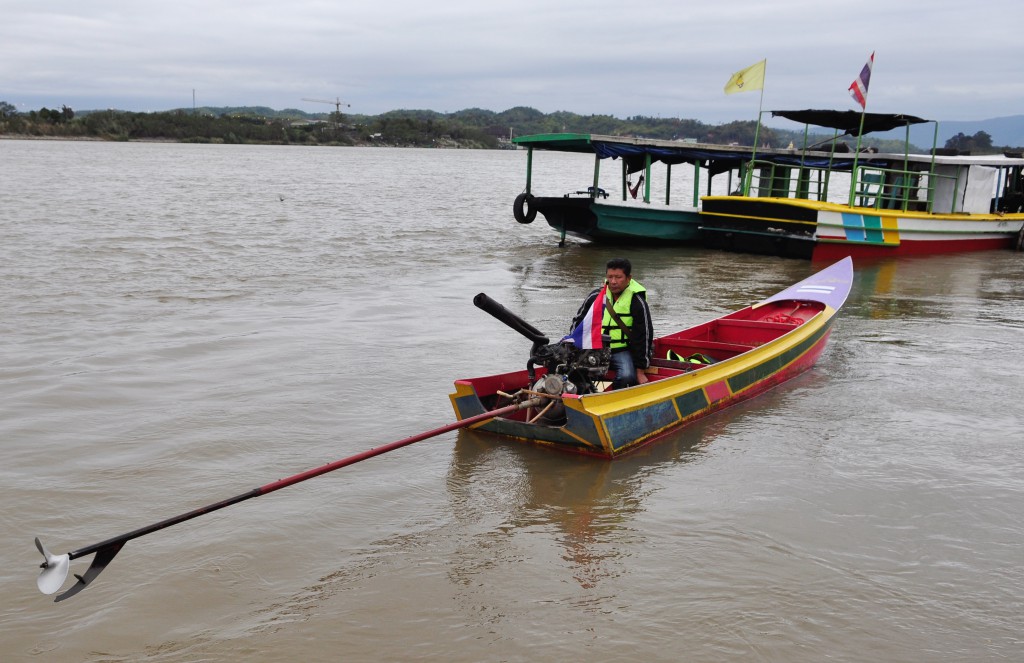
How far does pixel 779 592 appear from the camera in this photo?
5.03 m

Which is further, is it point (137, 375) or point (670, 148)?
point (670, 148)

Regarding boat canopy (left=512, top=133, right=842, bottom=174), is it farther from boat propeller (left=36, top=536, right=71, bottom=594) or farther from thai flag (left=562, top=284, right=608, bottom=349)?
boat propeller (left=36, top=536, right=71, bottom=594)

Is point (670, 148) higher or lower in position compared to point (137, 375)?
higher

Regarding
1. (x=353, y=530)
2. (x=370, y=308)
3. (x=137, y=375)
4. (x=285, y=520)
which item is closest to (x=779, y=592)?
(x=353, y=530)

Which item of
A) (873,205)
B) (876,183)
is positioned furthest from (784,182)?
(873,205)

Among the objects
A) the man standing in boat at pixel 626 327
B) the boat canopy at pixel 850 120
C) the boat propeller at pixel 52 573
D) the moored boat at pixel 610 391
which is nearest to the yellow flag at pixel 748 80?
the boat canopy at pixel 850 120

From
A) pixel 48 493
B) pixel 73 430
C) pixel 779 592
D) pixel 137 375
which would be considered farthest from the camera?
pixel 137 375

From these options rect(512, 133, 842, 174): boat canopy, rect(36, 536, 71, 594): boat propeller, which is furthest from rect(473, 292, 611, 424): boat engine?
rect(512, 133, 842, 174): boat canopy

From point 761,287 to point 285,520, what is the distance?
12644 millimetres

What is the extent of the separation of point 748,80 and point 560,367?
14.4 metres

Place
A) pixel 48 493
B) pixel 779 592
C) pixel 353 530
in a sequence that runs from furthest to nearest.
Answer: pixel 48 493 → pixel 353 530 → pixel 779 592

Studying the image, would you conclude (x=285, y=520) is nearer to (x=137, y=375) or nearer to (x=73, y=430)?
(x=73, y=430)

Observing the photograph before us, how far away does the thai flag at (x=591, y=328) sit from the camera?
24.6ft

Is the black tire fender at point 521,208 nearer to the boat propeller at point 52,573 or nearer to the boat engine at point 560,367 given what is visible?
the boat engine at point 560,367
